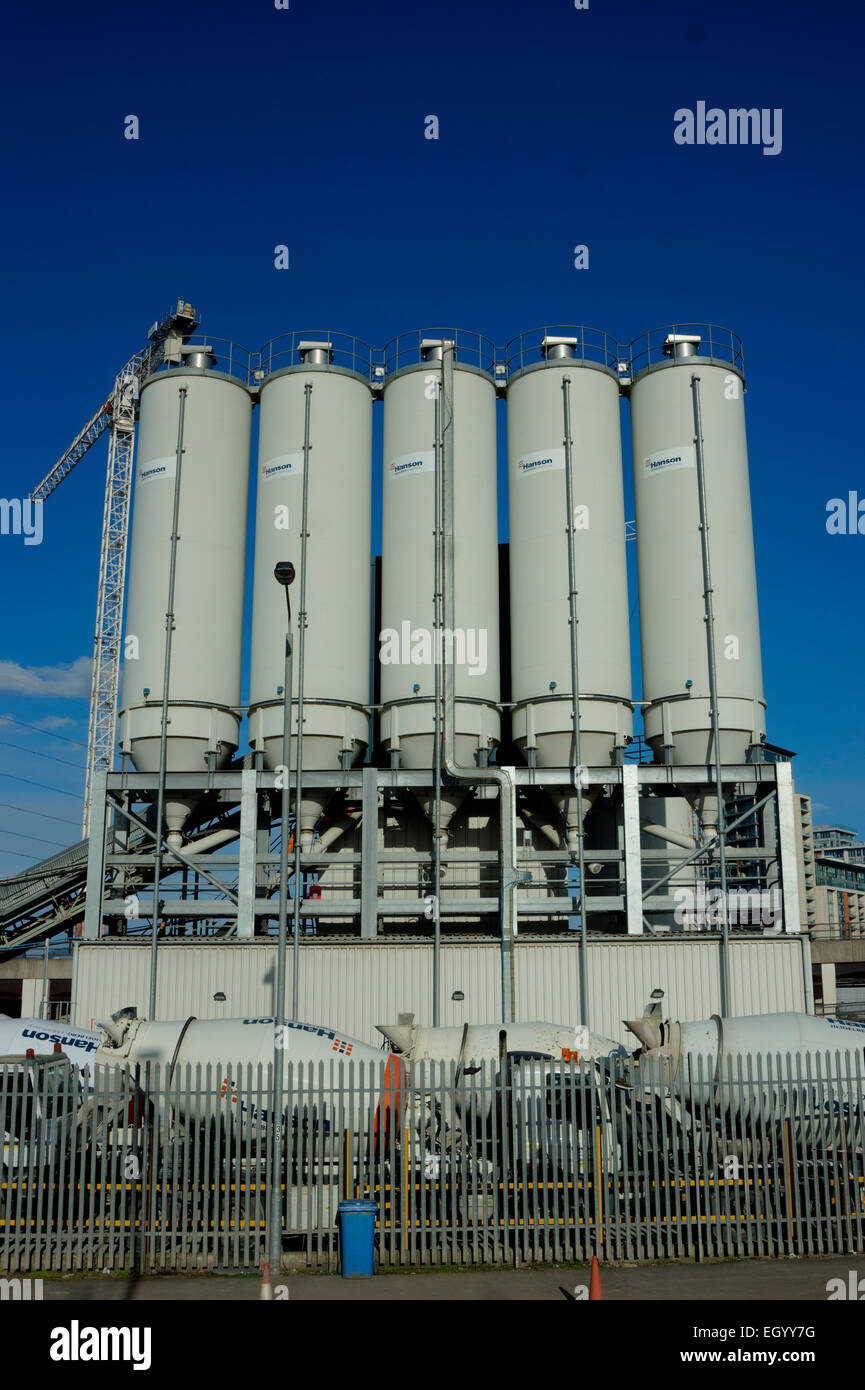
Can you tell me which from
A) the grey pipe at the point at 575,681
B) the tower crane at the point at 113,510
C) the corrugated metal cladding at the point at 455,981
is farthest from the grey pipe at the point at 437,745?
the tower crane at the point at 113,510

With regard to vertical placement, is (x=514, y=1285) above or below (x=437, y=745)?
below

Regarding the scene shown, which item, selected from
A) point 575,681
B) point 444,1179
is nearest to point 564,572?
point 575,681

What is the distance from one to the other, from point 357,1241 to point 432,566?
2082cm

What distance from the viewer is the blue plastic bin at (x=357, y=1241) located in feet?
46.8

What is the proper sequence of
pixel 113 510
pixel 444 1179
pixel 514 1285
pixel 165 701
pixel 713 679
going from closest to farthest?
pixel 514 1285
pixel 444 1179
pixel 713 679
pixel 165 701
pixel 113 510

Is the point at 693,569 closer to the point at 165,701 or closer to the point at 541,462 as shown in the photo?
the point at 541,462

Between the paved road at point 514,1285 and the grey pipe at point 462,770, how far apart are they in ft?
45.0

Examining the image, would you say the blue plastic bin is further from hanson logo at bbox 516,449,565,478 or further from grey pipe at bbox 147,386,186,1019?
hanson logo at bbox 516,449,565,478

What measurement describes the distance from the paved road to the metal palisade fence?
38cm

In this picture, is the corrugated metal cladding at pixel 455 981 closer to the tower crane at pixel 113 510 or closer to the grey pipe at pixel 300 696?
the grey pipe at pixel 300 696

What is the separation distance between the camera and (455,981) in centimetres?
2900
